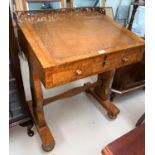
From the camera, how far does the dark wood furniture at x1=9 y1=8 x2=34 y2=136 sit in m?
1.02

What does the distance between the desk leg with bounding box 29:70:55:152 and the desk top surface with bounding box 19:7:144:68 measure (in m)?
0.28

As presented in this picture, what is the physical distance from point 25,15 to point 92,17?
1.74 ft

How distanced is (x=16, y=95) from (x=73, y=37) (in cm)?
59

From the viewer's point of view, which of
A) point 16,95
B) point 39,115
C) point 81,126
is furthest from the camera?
point 81,126

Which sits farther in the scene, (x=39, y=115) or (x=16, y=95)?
(x=39, y=115)

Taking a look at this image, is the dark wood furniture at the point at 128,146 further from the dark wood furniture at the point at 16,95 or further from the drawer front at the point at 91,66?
the dark wood furniture at the point at 16,95

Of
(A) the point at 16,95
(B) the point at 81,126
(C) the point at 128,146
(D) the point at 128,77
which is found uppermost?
(C) the point at 128,146

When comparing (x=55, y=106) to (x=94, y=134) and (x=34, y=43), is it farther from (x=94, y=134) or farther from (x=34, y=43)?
(x=34, y=43)

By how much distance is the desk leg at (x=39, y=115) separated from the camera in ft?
3.90

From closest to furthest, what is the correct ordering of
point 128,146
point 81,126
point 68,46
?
point 128,146 → point 68,46 → point 81,126

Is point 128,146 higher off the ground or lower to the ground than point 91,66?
lower

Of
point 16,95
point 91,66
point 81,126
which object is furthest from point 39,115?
point 91,66

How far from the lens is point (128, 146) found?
0.66m

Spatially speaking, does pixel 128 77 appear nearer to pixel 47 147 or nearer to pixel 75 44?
pixel 75 44
